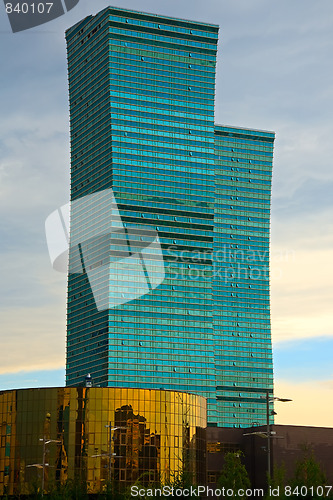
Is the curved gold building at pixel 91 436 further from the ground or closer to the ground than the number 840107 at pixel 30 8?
closer to the ground

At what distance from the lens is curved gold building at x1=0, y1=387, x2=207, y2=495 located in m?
115

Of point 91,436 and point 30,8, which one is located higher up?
point 30,8

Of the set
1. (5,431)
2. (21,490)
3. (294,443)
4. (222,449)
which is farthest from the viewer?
(222,449)

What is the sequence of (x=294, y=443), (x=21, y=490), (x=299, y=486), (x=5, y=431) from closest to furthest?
(x=299, y=486)
(x=21, y=490)
(x=5, y=431)
(x=294, y=443)

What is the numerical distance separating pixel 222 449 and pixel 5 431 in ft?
199

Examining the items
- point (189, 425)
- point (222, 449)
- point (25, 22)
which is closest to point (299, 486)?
point (25, 22)

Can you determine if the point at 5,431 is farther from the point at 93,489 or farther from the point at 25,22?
the point at 25,22

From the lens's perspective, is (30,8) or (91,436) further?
(91,436)

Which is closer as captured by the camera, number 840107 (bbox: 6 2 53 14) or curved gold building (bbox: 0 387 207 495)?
number 840107 (bbox: 6 2 53 14)

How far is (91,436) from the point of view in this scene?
380 feet

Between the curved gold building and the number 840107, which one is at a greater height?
the number 840107

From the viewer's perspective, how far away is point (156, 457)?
118m

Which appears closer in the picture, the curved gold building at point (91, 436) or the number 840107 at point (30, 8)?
the number 840107 at point (30, 8)

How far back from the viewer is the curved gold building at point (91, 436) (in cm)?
11469
